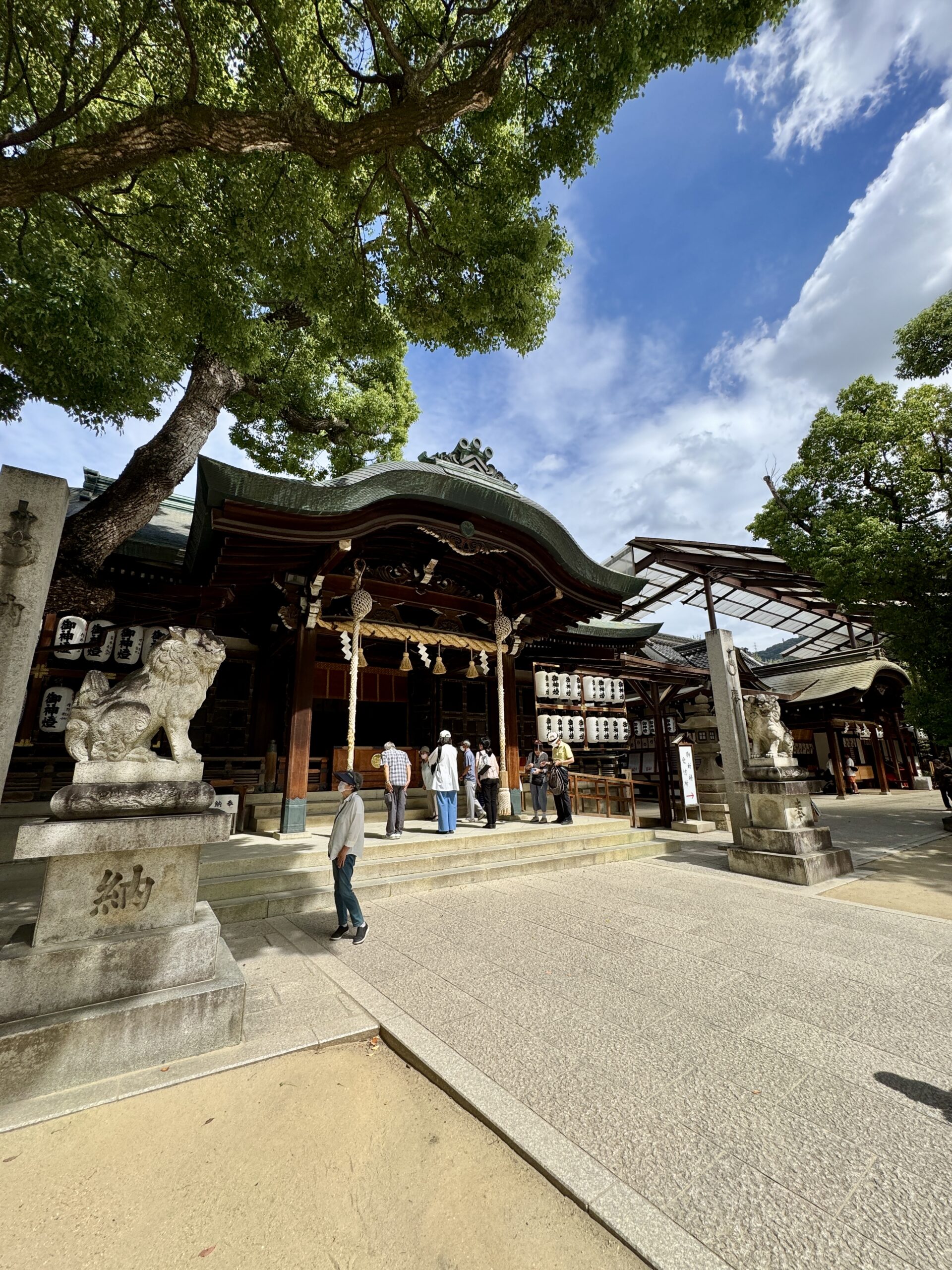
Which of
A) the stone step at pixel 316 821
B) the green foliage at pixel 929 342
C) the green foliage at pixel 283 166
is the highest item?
the green foliage at pixel 929 342

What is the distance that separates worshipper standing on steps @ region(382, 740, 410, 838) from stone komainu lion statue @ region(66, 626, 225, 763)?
4191 millimetres

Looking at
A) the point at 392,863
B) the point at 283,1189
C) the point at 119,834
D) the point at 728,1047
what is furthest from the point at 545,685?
the point at 283,1189

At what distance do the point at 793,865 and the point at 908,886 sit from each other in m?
1.37

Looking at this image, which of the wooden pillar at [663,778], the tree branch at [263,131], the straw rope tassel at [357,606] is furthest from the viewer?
the wooden pillar at [663,778]

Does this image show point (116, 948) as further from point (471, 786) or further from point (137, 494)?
point (471, 786)

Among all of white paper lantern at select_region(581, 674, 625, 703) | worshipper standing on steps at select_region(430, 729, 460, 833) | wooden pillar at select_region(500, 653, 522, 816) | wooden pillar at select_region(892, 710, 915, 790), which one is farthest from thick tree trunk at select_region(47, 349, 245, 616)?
wooden pillar at select_region(892, 710, 915, 790)

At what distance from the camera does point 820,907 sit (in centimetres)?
570

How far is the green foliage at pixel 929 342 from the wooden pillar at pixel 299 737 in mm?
13398

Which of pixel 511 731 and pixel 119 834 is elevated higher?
pixel 511 731

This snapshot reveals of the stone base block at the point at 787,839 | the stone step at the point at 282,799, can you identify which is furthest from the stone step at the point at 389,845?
the stone base block at the point at 787,839

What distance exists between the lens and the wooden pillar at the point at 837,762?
19.0m

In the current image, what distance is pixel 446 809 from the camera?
8.03 meters

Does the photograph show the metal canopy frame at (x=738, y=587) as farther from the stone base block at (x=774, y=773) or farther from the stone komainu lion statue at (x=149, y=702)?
the stone komainu lion statue at (x=149, y=702)

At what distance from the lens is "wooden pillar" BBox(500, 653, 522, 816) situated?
34.5 ft
